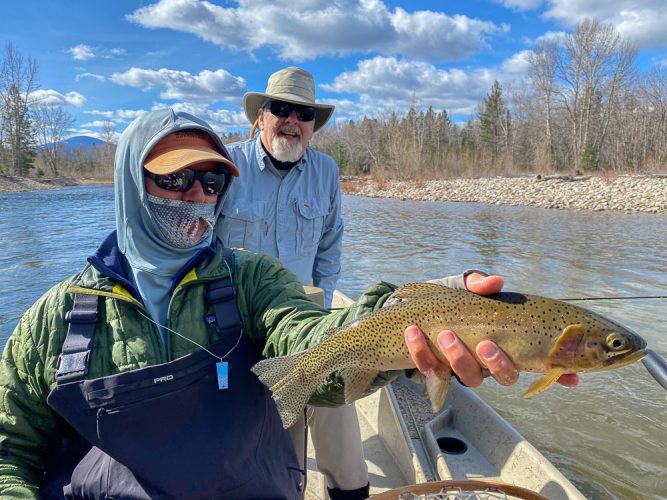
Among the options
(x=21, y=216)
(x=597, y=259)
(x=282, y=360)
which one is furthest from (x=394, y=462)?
(x=21, y=216)

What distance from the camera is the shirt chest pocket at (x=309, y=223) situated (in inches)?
163

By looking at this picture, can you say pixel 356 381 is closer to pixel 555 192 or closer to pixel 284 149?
pixel 284 149

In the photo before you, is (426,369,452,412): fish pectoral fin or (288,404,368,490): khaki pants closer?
(426,369,452,412): fish pectoral fin

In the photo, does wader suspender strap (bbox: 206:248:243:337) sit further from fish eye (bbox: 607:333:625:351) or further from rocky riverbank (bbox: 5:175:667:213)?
rocky riverbank (bbox: 5:175:667:213)

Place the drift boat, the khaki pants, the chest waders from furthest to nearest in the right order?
1. the drift boat
2. the khaki pants
3. the chest waders

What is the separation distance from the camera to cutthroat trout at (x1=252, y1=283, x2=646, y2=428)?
1.79 metres

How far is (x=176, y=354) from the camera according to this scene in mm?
1981

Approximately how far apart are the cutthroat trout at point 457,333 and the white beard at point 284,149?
2.26 metres

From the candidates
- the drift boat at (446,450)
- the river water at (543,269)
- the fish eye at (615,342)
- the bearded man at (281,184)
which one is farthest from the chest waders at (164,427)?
the river water at (543,269)

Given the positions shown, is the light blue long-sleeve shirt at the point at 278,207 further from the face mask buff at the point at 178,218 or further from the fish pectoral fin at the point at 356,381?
the fish pectoral fin at the point at 356,381

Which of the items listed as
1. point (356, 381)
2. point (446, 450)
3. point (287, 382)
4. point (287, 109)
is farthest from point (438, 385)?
point (287, 109)

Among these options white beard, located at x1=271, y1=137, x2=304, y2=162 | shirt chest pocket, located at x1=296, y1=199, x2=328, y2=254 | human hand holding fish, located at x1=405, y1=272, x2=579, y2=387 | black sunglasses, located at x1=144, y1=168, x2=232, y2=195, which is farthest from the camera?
shirt chest pocket, located at x1=296, y1=199, x2=328, y2=254

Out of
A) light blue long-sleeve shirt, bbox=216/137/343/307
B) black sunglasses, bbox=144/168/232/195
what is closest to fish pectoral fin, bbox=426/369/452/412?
black sunglasses, bbox=144/168/232/195

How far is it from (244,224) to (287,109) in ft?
3.33
